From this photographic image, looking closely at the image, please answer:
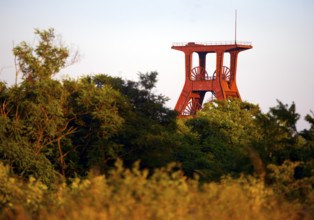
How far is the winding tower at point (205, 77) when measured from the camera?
257 ft

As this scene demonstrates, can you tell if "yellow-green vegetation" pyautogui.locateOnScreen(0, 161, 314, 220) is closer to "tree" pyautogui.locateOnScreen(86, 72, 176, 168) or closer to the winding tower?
"tree" pyautogui.locateOnScreen(86, 72, 176, 168)


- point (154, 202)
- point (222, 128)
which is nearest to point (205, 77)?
point (222, 128)

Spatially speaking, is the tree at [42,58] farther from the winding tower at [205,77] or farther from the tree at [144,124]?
the winding tower at [205,77]

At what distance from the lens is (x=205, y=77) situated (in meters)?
80.3

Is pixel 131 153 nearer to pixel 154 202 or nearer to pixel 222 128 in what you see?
pixel 222 128

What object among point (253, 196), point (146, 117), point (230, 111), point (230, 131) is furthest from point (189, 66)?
point (253, 196)

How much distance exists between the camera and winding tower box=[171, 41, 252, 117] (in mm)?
78375

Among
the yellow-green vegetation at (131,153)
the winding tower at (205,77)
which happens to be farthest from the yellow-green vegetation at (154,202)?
the winding tower at (205,77)

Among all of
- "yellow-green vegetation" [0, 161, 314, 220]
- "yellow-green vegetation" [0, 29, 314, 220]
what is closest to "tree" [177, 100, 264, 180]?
"yellow-green vegetation" [0, 29, 314, 220]

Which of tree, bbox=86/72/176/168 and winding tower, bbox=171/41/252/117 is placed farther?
winding tower, bbox=171/41/252/117

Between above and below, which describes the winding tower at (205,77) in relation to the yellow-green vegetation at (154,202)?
above

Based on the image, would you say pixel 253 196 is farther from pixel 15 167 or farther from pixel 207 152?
pixel 207 152

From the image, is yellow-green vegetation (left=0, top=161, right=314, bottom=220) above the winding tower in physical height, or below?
below

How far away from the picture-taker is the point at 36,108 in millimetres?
41750
